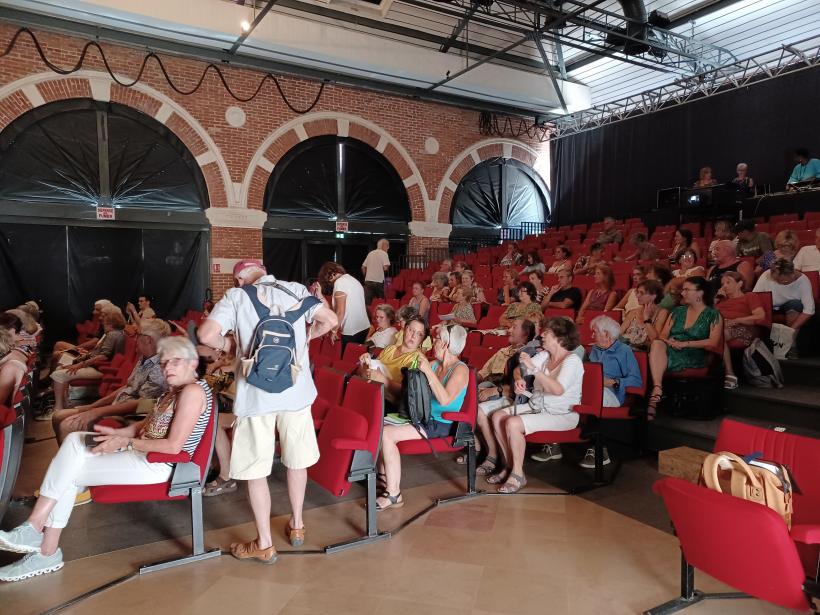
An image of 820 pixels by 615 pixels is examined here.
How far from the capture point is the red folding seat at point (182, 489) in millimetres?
2668

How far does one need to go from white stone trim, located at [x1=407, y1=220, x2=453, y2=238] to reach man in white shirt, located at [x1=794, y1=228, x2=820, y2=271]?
296 inches

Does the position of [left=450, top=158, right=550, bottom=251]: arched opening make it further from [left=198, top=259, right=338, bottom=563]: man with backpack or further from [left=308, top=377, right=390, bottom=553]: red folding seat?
[left=198, top=259, right=338, bottom=563]: man with backpack

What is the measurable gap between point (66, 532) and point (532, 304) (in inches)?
166

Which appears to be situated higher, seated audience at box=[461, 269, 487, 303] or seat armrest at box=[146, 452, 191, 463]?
seated audience at box=[461, 269, 487, 303]

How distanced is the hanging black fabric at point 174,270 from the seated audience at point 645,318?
7515 millimetres

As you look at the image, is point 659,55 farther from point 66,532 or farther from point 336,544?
point 66,532

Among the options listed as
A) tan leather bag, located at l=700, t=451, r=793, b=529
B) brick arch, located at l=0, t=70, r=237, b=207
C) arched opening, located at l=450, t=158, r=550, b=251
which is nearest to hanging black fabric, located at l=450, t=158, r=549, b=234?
arched opening, located at l=450, t=158, r=550, b=251

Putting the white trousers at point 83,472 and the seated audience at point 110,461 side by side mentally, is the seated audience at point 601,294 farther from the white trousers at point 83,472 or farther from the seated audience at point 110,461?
the white trousers at point 83,472

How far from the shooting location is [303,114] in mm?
10602

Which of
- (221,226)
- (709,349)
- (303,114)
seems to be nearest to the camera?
(709,349)

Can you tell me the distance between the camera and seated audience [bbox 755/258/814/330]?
15.4ft

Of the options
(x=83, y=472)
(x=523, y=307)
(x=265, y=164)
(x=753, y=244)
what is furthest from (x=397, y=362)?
(x=265, y=164)

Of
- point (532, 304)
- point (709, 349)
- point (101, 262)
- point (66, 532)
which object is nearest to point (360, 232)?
point (101, 262)

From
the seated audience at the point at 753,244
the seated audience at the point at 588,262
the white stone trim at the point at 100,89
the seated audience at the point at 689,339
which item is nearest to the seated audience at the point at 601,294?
the seated audience at the point at 689,339
